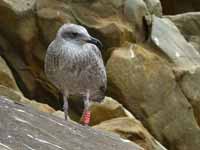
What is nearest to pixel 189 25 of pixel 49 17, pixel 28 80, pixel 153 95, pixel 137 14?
pixel 137 14

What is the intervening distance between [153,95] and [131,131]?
376 centimetres

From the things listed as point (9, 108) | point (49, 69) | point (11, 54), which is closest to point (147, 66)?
point (11, 54)

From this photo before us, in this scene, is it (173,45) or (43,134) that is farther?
(173,45)

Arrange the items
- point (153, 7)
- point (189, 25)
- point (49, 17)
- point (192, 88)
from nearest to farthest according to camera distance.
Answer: point (49, 17) < point (192, 88) < point (153, 7) < point (189, 25)

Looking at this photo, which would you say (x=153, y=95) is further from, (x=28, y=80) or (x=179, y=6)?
(x=179, y=6)

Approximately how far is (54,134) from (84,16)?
7.36m

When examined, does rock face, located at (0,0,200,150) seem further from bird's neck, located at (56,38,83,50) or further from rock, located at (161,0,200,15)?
rock, located at (161,0,200,15)

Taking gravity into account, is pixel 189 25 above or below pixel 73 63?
below

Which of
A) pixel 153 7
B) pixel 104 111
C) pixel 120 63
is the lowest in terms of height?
pixel 153 7

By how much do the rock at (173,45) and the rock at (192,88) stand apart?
21 cm

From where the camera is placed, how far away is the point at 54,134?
7.14 m

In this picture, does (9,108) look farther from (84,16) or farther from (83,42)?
(84,16)

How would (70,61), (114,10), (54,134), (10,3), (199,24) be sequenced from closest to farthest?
1. (54,134)
2. (70,61)
3. (10,3)
4. (114,10)
5. (199,24)

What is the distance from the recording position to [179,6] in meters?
21.0
